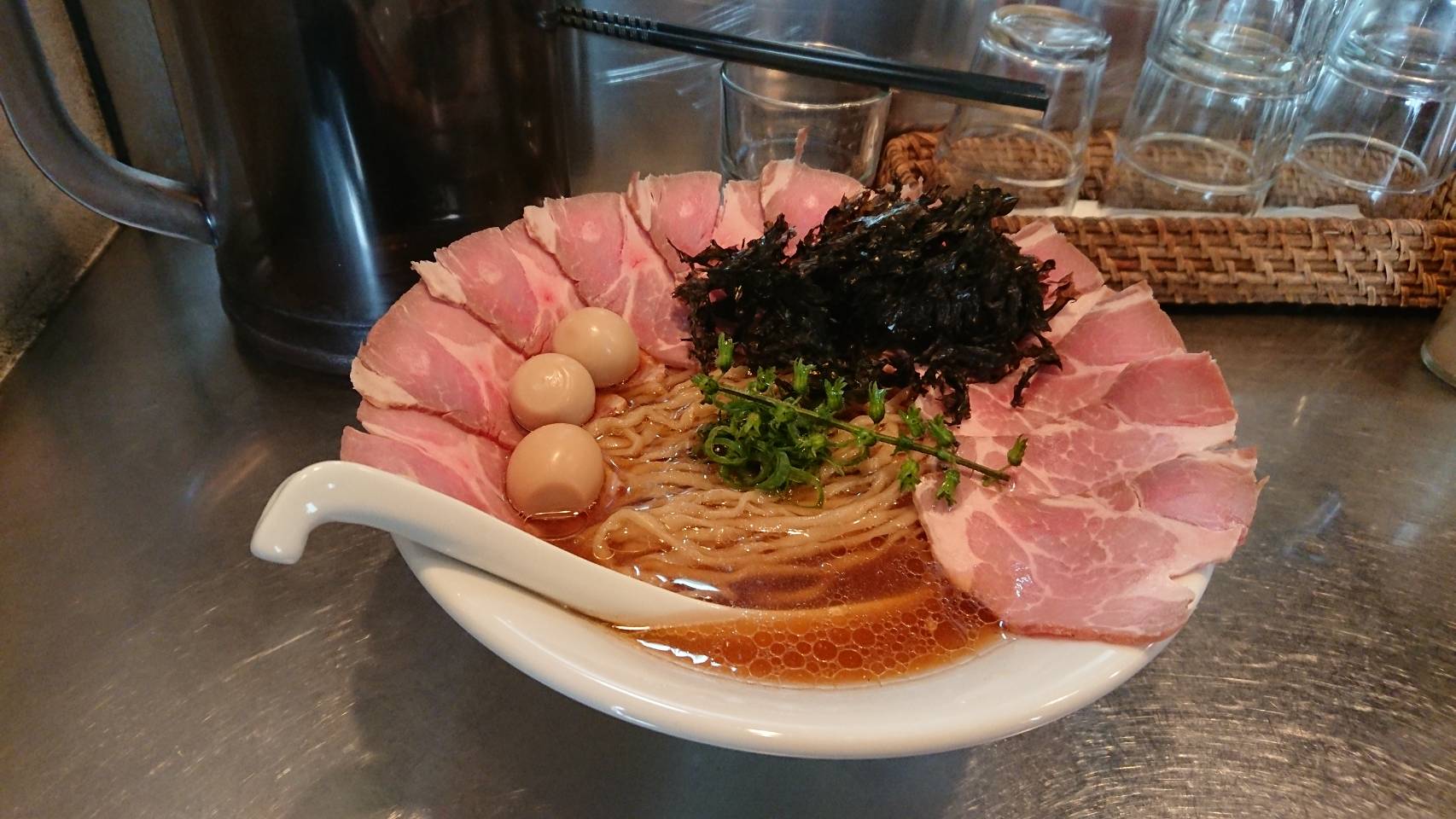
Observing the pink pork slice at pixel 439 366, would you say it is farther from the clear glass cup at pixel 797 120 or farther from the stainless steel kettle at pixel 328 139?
the clear glass cup at pixel 797 120

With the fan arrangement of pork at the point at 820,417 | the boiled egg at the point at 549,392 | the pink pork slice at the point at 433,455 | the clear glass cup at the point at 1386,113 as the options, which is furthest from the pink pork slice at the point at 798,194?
the clear glass cup at the point at 1386,113

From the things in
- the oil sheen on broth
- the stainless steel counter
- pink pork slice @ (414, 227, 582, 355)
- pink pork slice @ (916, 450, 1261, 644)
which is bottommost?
the stainless steel counter

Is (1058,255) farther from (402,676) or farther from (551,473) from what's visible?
(402,676)

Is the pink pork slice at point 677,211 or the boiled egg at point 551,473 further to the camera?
the pink pork slice at point 677,211

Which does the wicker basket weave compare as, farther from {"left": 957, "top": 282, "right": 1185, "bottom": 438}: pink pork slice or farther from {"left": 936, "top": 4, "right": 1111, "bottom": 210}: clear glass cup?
{"left": 957, "top": 282, "right": 1185, "bottom": 438}: pink pork slice

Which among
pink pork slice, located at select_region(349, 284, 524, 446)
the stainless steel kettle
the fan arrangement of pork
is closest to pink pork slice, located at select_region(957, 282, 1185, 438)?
the fan arrangement of pork

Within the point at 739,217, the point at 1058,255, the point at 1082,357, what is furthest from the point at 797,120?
the point at 1082,357
